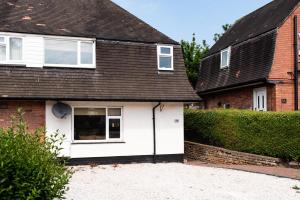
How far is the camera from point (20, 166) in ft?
21.3

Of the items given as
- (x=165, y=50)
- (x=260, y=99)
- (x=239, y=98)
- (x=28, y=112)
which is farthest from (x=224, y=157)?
(x=28, y=112)

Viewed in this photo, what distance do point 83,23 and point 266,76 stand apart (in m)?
9.32

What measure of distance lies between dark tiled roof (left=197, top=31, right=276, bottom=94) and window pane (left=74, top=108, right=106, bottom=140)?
882 cm

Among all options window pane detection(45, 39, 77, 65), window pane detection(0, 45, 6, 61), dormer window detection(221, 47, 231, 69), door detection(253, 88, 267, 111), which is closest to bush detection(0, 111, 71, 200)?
window pane detection(0, 45, 6, 61)

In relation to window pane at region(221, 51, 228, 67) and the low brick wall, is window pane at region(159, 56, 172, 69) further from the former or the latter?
window pane at region(221, 51, 228, 67)

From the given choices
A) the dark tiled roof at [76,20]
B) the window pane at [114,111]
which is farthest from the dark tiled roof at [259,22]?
the window pane at [114,111]

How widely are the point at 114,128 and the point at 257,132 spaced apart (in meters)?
5.94

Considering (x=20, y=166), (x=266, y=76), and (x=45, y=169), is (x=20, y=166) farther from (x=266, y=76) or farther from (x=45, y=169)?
(x=266, y=76)

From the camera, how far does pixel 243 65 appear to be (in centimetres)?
2497

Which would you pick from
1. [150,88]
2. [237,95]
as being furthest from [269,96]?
[150,88]

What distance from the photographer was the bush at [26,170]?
Answer: 21.1 ft

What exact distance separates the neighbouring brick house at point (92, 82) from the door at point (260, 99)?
5.66 meters

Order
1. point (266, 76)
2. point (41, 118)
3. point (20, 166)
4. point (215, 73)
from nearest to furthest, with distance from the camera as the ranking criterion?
1. point (20, 166)
2. point (41, 118)
3. point (266, 76)
4. point (215, 73)

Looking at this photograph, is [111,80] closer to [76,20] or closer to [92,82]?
[92,82]
